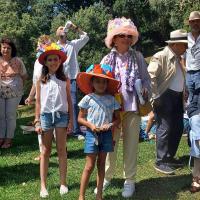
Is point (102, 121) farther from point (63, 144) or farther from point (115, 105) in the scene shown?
point (63, 144)

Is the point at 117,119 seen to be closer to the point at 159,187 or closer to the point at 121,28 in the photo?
the point at 121,28

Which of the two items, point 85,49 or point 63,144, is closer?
point 63,144

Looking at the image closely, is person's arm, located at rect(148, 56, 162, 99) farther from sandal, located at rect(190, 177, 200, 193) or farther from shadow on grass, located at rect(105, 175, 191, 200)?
sandal, located at rect(190, 177, 200, 193)

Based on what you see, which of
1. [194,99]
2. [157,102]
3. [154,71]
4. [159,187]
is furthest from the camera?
[157,102]

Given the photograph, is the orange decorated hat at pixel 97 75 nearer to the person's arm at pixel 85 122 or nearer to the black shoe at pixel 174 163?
the person's arm at pixel 85 122

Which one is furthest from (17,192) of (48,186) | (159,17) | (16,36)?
(159,17)

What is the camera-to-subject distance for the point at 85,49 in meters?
16.8

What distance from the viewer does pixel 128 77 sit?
5.32 m

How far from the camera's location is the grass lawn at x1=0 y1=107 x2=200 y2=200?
5453mm

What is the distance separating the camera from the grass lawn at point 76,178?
545 cm

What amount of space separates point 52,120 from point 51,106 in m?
0.17

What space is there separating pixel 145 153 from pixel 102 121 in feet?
8.49

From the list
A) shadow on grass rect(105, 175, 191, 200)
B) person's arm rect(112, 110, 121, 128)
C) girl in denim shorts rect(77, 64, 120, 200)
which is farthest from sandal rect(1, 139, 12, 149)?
person's arm rect(112, 110, 121, 128)

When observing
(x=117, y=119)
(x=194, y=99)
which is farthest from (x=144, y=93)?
(x=194, y=99)
